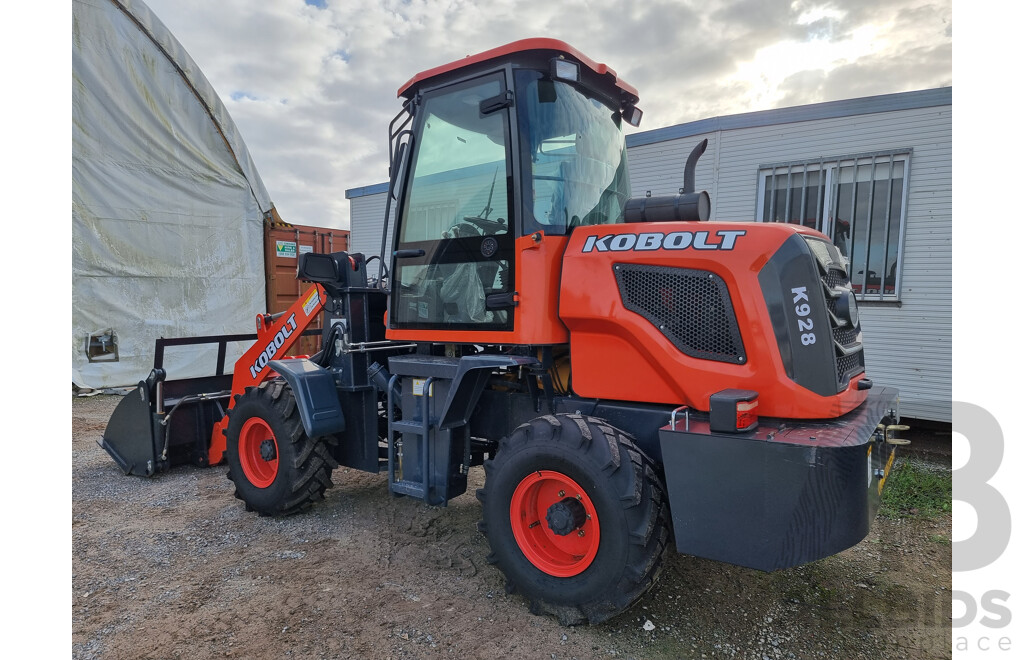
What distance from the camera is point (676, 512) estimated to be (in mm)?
2646

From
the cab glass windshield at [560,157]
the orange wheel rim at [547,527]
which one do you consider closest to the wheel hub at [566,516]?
the orange wheel rim at [547,527]

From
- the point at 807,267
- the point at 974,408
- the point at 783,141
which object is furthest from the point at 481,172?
the point at 783,141

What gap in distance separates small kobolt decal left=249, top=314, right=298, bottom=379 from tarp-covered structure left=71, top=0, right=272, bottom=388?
6617 mm

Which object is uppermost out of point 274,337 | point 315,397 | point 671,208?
point 671,208

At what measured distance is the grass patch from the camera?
4547 mm

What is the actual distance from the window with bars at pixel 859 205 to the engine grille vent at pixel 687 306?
4882 millimetres

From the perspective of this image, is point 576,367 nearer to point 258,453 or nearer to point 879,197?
point 258,453

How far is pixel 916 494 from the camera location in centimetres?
488

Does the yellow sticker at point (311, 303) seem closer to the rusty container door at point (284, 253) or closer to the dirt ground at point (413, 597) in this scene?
the dirt ground at point (413, 597)

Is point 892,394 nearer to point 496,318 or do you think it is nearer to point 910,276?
point 496,318

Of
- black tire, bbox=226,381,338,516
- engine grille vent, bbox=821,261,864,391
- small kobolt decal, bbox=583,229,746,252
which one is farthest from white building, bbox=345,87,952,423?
black tire, bbox=226,381,338,516

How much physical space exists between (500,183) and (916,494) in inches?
164

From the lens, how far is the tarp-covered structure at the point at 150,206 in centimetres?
979

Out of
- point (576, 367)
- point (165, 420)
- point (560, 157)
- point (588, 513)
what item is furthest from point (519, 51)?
point (165, 420)
